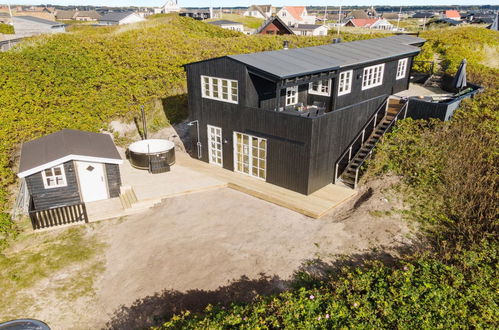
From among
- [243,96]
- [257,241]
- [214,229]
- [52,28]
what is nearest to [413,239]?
[257,241]

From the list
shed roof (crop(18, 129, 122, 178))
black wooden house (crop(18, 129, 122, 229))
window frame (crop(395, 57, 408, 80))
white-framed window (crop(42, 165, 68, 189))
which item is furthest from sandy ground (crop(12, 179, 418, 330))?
window frame (crop(395, 57, 408, 80))

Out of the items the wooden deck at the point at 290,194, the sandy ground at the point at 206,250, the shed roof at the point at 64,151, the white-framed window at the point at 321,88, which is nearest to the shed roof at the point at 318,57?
the white-framed window at the point at 321,88

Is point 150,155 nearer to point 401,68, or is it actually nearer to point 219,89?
point 219,89

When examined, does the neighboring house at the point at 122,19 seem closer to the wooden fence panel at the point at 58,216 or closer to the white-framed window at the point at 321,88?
the white-framed window at the point at 321,88

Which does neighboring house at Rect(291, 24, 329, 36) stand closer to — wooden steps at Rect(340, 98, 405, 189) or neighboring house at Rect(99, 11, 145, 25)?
neighboring house at Rect(99, 11, 145, 25)

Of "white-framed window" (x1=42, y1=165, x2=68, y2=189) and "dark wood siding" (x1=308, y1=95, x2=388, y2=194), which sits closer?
"white-framed window" (x1=42, y1=165, x2=68, y2=189)

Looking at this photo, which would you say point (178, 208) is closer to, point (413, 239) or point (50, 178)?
point (50, 178)
